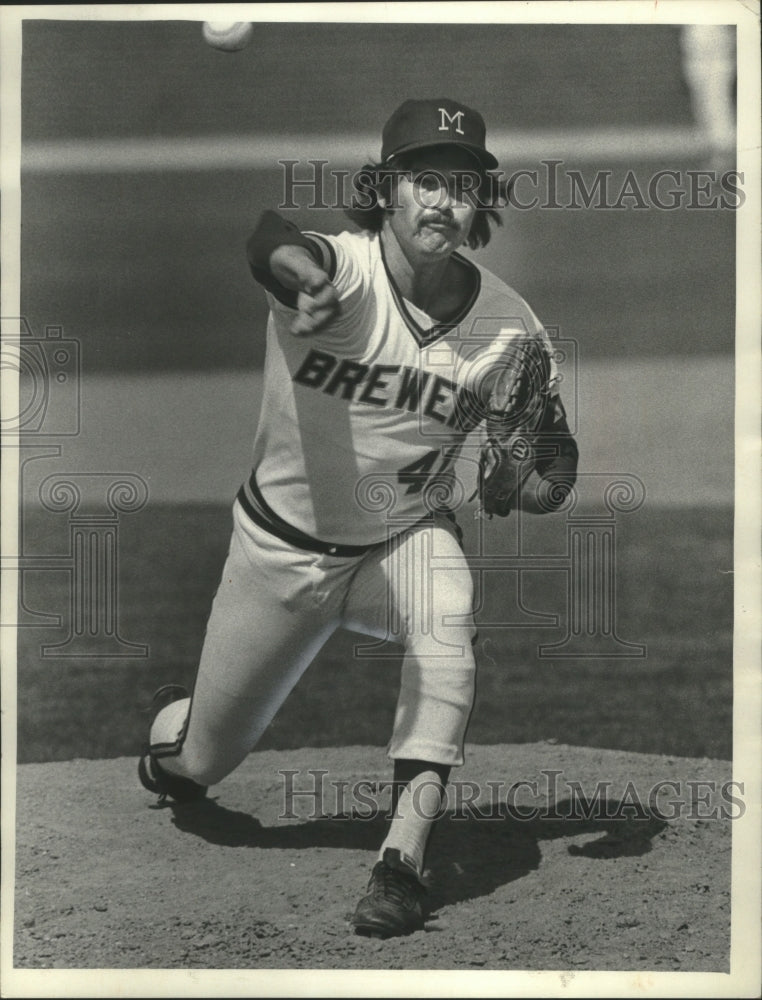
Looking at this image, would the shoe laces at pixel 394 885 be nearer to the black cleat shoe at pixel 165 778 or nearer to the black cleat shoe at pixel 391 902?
the black cleat shoe at pixel 391 902

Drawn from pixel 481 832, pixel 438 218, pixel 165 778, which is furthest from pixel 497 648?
pixel 438 218

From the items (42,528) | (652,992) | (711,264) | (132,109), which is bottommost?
(652,992)

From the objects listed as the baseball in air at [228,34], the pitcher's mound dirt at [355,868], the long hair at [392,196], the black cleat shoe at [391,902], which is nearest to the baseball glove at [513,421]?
the long hair at [392,196]

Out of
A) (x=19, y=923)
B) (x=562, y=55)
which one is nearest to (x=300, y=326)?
(x=562, y=55)

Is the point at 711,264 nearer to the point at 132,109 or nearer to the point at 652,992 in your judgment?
the point at 132,109

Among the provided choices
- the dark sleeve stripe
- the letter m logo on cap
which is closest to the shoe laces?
the dark sleeve stripe

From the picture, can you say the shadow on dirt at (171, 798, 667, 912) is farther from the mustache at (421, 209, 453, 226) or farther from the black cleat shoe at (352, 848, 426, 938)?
the mustache at (421, 209, 453, 226)
